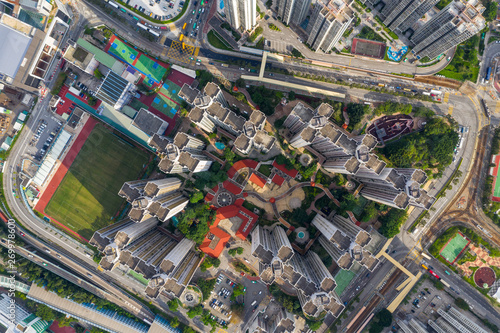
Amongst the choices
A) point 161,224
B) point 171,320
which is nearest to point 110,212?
point 161,224

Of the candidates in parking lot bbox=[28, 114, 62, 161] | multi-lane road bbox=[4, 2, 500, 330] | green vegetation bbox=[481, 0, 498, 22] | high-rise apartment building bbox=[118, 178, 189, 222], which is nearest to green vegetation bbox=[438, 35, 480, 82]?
multi-lane road bbox=[4, 2, 500, 330]

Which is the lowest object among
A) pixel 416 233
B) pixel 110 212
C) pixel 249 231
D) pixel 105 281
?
pixel 105 281

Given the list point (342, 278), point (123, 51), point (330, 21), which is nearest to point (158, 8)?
point (123, 51)

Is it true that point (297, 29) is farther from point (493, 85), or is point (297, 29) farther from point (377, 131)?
point (493, 85)

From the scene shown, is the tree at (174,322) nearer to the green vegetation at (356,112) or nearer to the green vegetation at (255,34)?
the green vegetation at (356,112)

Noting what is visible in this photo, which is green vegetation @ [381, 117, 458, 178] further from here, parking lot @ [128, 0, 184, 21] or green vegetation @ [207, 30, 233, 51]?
parking lot @ [128, 0, 184, 21]

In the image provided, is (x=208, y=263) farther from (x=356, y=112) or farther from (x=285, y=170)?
(x=356, y=112)

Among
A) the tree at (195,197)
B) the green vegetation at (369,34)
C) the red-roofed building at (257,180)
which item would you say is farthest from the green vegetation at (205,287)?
the green vegetation at (369,34)
